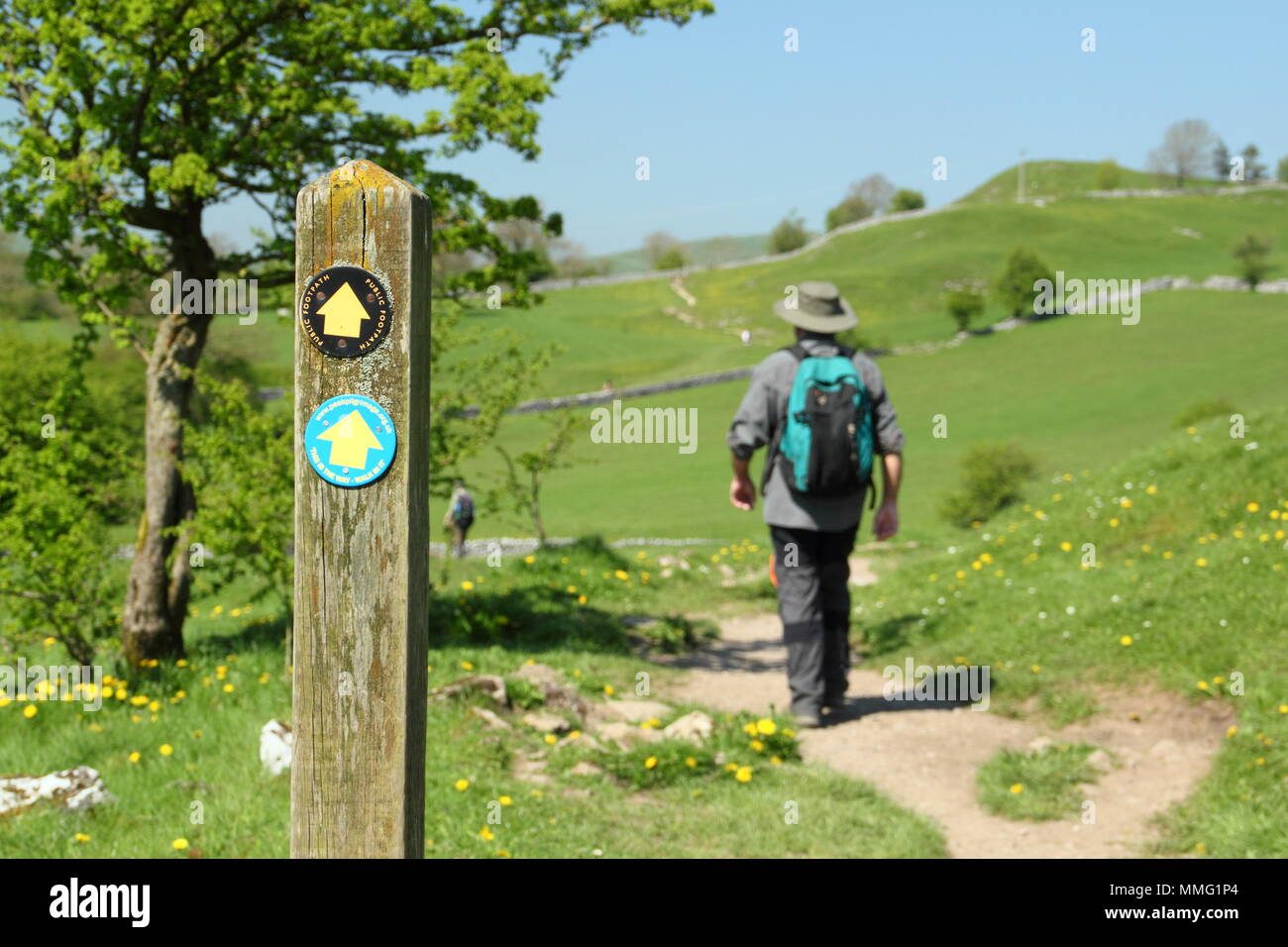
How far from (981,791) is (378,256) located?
477cm

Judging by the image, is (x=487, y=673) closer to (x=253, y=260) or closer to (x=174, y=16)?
(x=253, y=260)

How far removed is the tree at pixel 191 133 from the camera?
27.6 ft

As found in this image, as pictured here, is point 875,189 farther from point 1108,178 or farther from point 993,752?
point 993,752

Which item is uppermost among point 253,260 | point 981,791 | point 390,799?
point 253,260

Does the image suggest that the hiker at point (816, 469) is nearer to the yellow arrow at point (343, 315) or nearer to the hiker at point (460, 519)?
the yellow arrow at point (343, 315)

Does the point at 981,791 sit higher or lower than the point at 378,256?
lower

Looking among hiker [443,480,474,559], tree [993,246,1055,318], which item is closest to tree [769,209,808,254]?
tree [993,246,1055,318]

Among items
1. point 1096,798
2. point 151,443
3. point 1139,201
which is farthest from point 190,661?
point 1139,201

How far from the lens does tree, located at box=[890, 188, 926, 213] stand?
14400 centimetres

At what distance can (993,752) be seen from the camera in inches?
276

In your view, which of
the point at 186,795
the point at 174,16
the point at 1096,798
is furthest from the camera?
the point at 174,16

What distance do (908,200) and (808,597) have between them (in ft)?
471

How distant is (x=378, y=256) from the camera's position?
9.16 feet

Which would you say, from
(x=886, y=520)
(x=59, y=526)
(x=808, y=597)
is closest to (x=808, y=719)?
(x=808, y=597)
